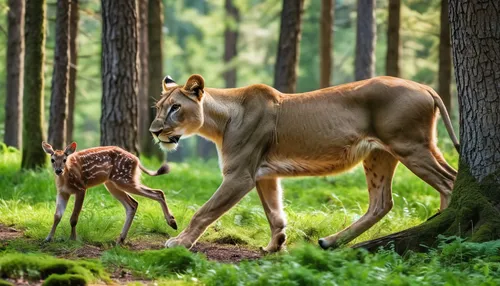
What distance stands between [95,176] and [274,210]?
2.11 meters

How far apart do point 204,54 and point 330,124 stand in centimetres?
4178

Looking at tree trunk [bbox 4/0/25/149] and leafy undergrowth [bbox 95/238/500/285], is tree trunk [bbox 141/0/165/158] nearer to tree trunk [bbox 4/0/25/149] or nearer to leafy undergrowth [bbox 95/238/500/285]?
tree trunk [bbox 4/0/25/149]

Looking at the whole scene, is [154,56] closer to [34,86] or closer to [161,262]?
[34,86]

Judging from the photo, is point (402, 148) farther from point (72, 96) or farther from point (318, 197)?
point (72, 96)

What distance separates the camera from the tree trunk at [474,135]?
26.8ft

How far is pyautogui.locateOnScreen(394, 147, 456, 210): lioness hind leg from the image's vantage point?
9039 mm

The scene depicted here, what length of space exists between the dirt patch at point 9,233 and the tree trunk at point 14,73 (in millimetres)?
9778

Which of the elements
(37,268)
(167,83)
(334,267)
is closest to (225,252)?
(167,83)

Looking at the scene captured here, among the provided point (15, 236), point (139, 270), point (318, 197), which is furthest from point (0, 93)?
point (139, 270)

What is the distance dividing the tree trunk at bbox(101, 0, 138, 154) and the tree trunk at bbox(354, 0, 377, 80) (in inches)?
258

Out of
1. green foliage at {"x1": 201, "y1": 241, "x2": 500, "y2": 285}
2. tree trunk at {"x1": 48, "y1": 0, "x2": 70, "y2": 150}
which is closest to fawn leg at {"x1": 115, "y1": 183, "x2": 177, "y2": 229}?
green foliage at {"x1": 201, "y1": 241, "x2": 500, "y2": 285}

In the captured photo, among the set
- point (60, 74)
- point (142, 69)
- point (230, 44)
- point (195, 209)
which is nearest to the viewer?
point (195, 209)

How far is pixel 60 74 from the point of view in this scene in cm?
1534

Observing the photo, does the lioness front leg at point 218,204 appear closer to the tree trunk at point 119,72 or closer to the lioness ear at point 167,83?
the lioness ear at point 167,83
